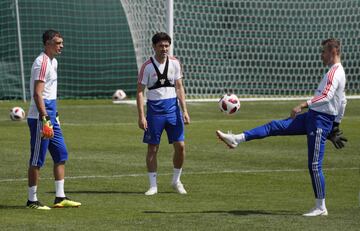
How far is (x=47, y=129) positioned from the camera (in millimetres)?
11133

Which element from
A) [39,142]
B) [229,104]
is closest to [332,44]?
[39,142]

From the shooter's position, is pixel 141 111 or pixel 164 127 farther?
pixel 164 127

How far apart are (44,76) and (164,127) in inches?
90.7

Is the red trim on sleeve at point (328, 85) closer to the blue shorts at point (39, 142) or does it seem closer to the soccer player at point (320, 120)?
the soccer player at point (320, 120)

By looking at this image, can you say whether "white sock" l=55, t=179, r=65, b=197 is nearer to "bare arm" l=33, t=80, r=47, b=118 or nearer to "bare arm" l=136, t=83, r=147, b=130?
"bare arm" l=33, t=80, r=47, b=118

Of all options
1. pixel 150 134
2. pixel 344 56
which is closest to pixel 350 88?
pixel 344 56

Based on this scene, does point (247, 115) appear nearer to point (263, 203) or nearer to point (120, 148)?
point (120, 148)

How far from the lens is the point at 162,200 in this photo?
12.1m

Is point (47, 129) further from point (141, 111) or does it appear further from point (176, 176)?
point (176, 176)

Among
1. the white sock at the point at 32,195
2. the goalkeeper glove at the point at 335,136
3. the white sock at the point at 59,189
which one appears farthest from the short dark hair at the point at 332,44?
the white sock at the point at 32,195

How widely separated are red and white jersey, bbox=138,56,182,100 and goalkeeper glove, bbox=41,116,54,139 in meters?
2.07

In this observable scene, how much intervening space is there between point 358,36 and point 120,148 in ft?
48.4

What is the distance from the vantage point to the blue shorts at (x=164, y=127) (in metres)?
13.0

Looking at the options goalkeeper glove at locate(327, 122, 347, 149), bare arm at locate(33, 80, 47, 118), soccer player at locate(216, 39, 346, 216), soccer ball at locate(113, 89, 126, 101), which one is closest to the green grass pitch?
soccer player at locate(216, 39, 346, 216)
